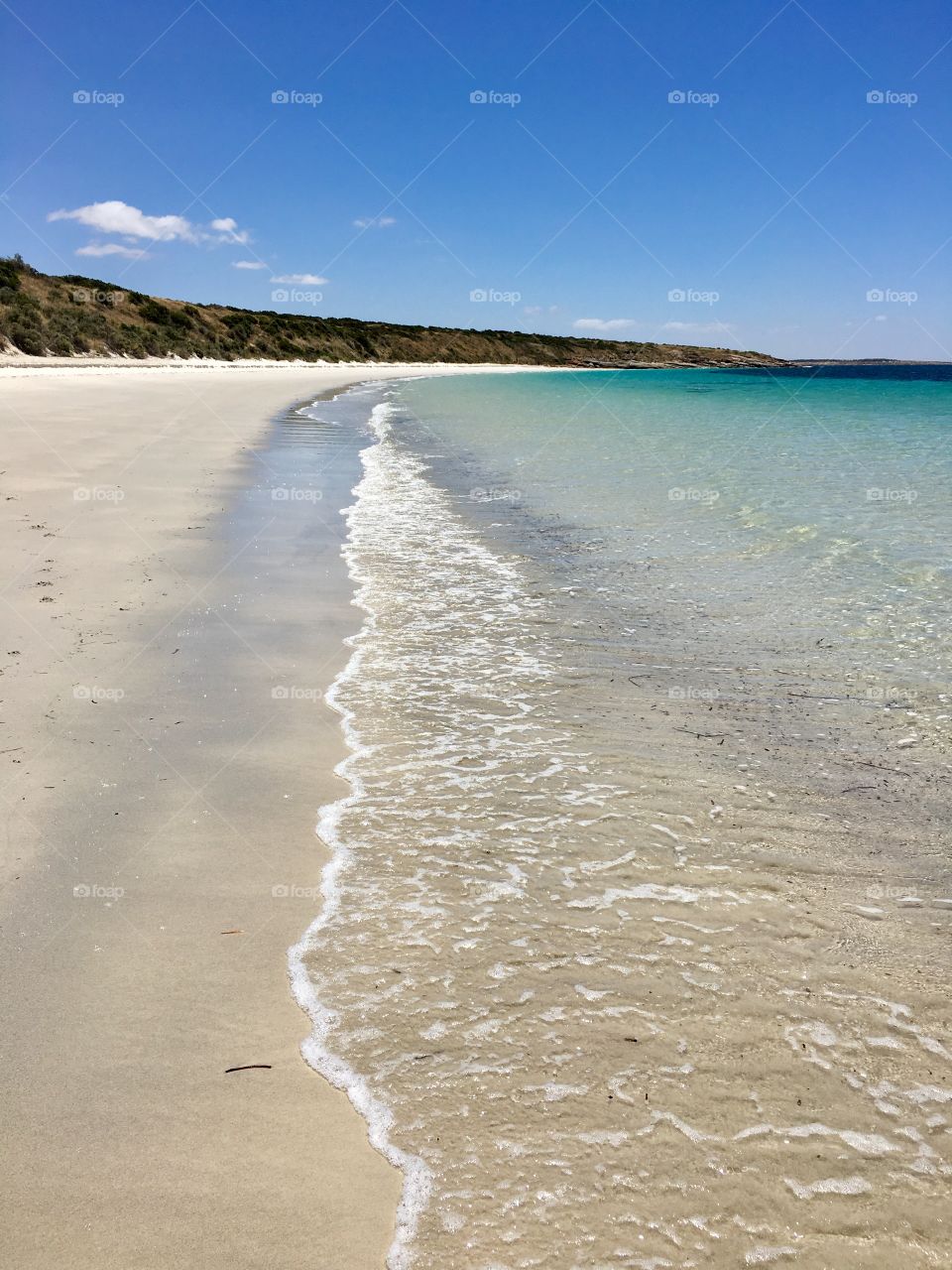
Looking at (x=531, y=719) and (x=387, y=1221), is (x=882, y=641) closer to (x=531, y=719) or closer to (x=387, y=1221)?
(x=531, y=719)

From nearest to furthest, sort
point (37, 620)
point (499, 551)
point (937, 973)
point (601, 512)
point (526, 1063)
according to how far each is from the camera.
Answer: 1. point (526, 1063)
2. point (937, 973)
3. point (37, 620)
4. point (499, 551)
5. point (601, 512)

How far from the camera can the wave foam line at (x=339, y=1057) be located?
2.01 metres

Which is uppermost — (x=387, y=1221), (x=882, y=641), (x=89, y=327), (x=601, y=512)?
(x=89, y=327)

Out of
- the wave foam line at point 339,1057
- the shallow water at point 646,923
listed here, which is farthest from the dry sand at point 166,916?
the shallow water at point 646,923

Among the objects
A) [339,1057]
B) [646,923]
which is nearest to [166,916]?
[339,1057]

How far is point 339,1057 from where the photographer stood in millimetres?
2453

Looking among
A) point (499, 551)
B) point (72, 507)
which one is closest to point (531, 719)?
point (499, 551)

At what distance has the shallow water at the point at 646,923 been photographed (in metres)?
2.09

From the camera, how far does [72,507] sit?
9.36 m

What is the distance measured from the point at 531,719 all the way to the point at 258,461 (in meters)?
10.8

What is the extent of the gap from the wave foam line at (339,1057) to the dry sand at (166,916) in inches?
1.4

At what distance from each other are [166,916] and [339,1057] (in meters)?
0.91

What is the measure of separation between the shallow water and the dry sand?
0.17 metres

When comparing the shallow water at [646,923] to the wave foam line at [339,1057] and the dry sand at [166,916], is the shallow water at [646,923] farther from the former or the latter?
the dry sand at [166,916]
